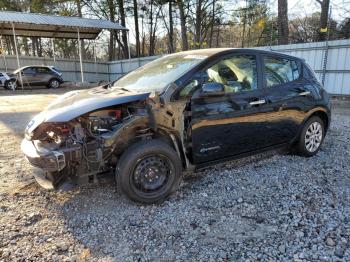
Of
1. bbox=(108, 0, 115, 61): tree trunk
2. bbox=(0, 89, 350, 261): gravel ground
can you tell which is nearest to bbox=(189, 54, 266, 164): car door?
bbox=(0, 89, 350, 261): gravel ground

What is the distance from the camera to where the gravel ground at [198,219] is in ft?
8.80

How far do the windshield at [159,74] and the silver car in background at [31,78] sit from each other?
1652 centimetres

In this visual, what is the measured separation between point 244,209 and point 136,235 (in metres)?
1.21

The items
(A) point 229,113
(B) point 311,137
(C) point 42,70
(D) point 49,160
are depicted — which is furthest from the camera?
(C) point 42,70

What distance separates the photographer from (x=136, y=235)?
2943 mm

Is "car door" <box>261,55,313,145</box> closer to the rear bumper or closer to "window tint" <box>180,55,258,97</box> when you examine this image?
"window tint" <box>180,55,258,97</box>

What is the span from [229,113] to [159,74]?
1.05 m

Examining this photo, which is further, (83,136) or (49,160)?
(83,136)

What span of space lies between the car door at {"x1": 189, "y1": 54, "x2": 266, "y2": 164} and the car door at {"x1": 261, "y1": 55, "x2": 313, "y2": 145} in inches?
6.8

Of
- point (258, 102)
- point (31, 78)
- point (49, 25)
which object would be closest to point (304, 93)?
point (258, 102)

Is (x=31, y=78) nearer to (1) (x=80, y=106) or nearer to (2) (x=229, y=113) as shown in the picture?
(1) (x=80, y=106)

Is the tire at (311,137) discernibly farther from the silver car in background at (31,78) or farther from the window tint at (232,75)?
the silver car in background at (31,78)

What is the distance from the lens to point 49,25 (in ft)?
65.7

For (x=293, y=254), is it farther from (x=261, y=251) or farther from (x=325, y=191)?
(x=325, y=191)
